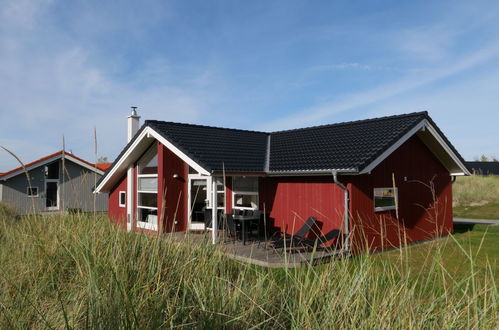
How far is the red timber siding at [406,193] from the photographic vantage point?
9477 millimetres

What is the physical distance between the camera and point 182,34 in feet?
32.1

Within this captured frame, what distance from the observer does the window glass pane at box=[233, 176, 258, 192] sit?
12.2 m

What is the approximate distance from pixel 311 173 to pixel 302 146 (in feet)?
9.22

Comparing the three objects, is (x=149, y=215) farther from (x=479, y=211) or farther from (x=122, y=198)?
(x=479, y=211)

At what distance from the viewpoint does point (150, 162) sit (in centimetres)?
1400

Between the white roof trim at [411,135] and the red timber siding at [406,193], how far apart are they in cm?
59

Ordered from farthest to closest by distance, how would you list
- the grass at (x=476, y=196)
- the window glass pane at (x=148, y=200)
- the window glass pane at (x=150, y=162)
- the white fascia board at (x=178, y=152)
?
1. the grass at (x=476, y=196)
2. the window glass pane at (x=148, y=200)
3. the window glass pane at (x=150, y=162)
4. the white fascia board at (x=178, y=152)

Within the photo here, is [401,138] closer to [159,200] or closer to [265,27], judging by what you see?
[265,27]

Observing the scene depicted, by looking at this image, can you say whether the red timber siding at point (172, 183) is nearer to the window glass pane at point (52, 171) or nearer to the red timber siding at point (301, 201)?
the red timber siding at point (301, 201)

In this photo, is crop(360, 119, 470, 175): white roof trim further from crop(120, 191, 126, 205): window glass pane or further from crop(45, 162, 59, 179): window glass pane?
crop(45, 162, 59, 179): window glass pane

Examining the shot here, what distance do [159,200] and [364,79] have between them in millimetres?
8275

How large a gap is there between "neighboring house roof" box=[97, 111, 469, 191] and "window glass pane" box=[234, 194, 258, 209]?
1318 millimetres

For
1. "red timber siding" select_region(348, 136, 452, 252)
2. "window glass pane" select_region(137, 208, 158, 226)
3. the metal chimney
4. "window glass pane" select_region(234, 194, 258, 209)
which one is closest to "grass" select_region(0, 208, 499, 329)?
"red timber siding" select_region(348, 136, 452, 252)

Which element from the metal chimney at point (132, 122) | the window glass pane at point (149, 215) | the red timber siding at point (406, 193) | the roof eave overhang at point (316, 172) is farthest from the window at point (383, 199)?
the metal chimney at point (132, 122)
